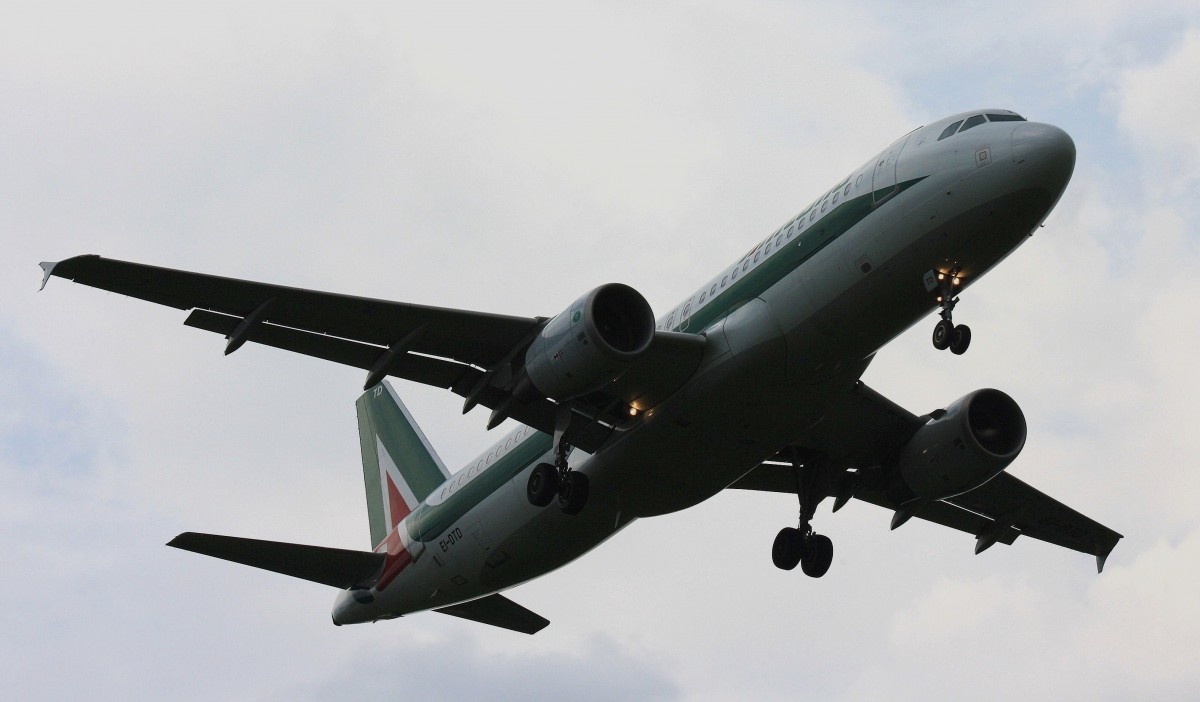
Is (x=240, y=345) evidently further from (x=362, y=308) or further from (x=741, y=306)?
(x=741, y=306)

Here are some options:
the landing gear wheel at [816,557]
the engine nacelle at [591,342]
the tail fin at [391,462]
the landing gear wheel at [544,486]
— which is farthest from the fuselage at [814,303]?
the tail fin at [391,462]

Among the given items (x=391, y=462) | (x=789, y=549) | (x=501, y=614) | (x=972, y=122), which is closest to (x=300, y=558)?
(x=501, y=614)

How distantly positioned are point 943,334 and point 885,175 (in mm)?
2874

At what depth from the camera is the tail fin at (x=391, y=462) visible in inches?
1442

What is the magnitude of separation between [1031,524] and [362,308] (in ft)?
59.0

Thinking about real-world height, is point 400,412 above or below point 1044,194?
above

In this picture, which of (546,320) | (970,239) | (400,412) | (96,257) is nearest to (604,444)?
(546,320)

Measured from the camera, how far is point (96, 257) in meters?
23.5

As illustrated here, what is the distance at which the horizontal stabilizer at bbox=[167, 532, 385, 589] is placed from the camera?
30.3m

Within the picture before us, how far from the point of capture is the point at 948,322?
24.1m

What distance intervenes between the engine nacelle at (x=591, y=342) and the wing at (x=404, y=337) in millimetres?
534

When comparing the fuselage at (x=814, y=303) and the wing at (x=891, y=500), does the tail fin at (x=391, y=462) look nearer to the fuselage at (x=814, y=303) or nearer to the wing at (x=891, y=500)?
the fuselage at (x=814, y=303)

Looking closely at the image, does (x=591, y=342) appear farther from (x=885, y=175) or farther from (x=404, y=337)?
(x=885, y=175)

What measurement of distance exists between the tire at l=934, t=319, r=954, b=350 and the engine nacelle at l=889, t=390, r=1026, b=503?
595 cm
